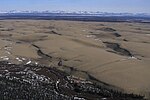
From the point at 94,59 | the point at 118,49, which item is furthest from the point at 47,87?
the point at 118,49

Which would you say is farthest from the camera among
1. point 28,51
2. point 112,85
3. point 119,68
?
point 28,51

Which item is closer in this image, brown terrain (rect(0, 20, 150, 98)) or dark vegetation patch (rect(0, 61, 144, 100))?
dark vegetation patch (rect(0, 61, 144, 100))

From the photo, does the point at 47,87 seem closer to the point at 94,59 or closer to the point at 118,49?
the point at 94,59

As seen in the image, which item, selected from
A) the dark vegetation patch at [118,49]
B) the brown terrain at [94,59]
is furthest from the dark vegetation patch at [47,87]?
the dark vegetation patch at [118,49]

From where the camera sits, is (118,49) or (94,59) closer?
(94,59)

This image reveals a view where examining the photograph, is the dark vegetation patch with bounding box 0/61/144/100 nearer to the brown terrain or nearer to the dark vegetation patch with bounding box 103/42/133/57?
the brown terrain

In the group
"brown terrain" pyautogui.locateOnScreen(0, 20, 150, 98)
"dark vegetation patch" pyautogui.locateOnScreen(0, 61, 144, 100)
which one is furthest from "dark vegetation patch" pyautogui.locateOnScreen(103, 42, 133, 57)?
"dark vegetation patch" pyautogui.locateOnScreen(0, 61, 144, 100)

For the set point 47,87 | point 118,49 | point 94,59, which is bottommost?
point 118,49

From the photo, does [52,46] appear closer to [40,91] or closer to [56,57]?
[56,57]

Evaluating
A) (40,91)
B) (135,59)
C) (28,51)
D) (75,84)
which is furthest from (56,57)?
(40,91)

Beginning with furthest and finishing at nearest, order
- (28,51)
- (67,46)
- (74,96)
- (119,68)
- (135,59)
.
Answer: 1. (67,46)
2. (28,51)
3. (135,59)
4. (119,68)
5. (74,96)

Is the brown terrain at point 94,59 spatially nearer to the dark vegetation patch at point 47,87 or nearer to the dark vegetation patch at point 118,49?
the dark vegetation patch at point 118,49
